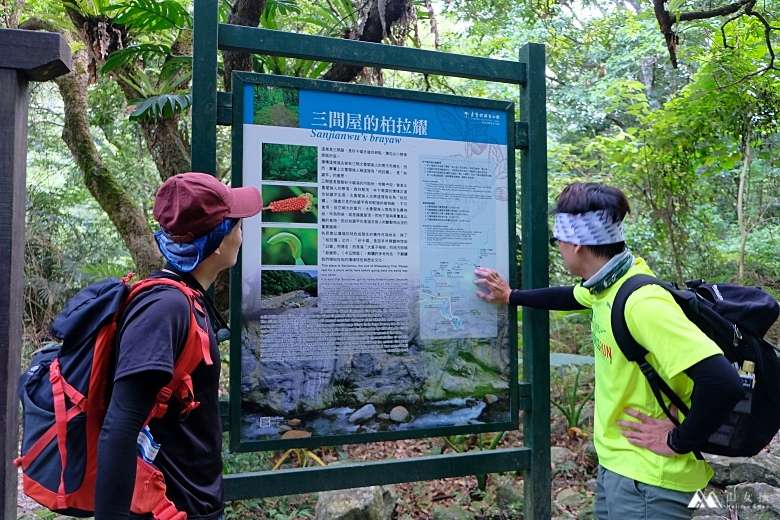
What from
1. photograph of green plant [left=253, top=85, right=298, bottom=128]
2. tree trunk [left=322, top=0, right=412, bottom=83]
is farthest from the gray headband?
tree trunk [left=322, top=0, right=412, bottom=83]

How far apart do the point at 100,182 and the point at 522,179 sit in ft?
13.4

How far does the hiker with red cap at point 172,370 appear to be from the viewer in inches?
50.8

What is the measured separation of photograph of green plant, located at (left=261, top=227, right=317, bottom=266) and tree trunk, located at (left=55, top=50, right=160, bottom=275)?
126 inches

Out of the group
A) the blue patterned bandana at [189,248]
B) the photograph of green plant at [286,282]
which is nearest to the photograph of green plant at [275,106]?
the photograph of green plant at [286,282]

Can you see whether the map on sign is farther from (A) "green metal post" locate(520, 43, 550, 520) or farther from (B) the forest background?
(B) the forest background

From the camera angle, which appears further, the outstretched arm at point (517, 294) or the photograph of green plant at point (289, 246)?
the outstretched arm at point (517, 294)

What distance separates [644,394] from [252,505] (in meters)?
2.83

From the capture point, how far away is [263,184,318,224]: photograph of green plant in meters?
2.31

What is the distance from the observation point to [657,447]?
6.50 ft

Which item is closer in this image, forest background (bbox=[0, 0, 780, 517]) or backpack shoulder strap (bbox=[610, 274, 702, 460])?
backpack shoulder strap (bbox=[610, 274, 702, 460])

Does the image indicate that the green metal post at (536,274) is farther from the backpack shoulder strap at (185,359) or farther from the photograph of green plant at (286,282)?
the backpack shoulder strap at (185,359)

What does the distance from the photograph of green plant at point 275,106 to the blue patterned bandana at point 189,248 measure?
0.83 meters

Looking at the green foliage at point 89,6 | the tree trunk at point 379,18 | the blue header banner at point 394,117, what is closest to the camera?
the blue header banner at point 394,117

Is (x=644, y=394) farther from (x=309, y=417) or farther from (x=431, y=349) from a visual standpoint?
(x=309, y=417)
